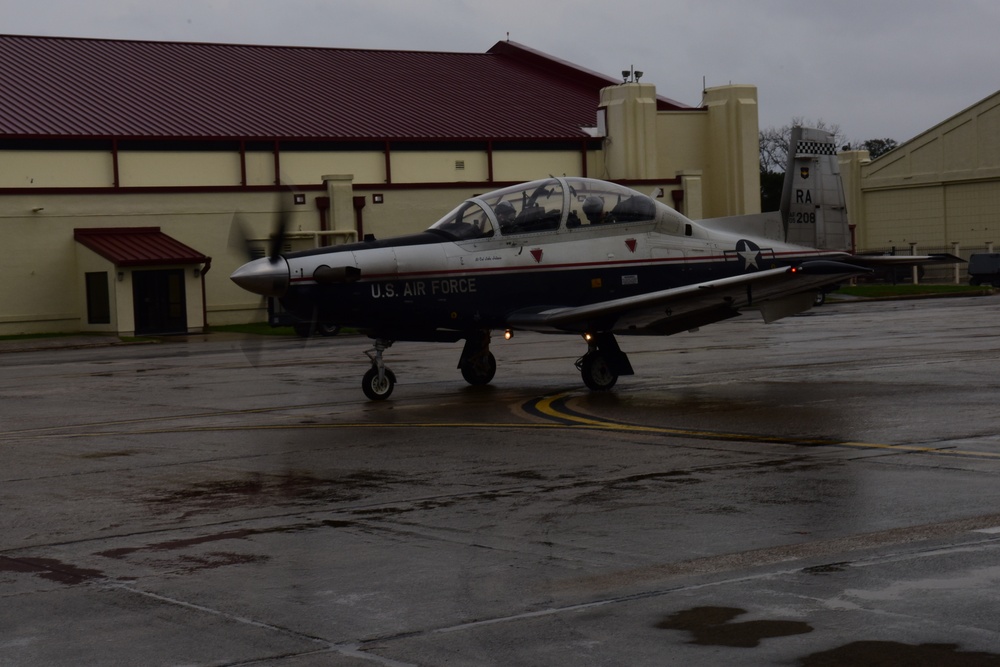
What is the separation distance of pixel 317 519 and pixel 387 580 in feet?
6.64

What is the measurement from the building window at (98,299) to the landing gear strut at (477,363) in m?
26.2

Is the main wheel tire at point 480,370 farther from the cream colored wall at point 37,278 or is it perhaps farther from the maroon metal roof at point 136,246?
the cream colored wall at point 37,278

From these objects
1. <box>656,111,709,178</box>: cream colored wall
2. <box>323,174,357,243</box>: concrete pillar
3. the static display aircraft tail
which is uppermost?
<box>656,111,709,178</box>: cream colored wall

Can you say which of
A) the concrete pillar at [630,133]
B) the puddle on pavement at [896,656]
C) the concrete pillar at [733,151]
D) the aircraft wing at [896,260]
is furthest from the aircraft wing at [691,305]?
the concrete pillar at [733,151]

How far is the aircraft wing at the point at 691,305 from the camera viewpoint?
656 inches

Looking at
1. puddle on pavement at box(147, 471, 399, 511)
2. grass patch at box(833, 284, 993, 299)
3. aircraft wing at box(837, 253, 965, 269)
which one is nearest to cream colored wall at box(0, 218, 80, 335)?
grass patch at box(833, 284, 993, 299)

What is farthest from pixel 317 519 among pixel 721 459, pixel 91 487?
pixel 721 459

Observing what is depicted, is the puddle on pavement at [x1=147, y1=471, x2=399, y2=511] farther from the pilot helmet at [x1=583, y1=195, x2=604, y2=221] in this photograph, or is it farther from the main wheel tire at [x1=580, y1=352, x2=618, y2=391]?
the pilot helmet at [x1=583, y1=195, x2=604, y2=221]

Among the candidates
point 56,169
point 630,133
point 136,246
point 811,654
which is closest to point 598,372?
point 811,654

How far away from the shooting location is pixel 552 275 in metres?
17.5

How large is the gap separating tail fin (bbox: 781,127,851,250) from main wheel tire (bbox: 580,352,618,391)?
377 cm

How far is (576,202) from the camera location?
17734 millimetres

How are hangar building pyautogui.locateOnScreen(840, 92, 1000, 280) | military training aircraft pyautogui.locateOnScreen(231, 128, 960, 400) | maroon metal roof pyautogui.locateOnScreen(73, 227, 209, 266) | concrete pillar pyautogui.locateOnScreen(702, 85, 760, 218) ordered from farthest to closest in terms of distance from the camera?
hangar building pyautogui.locateOnScreen(840, 92, 1000, 280) < concrete pillar pyautogui.locateOnScreen(702, 85, 760, 218) < maroon metal roof pyautogui.locateOnScreen(73, 227, 209, 266) < military training aircraft pyautogui.locateOnScreen(231, 128, 960, 400)

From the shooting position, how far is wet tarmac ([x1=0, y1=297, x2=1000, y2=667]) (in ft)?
19.9
